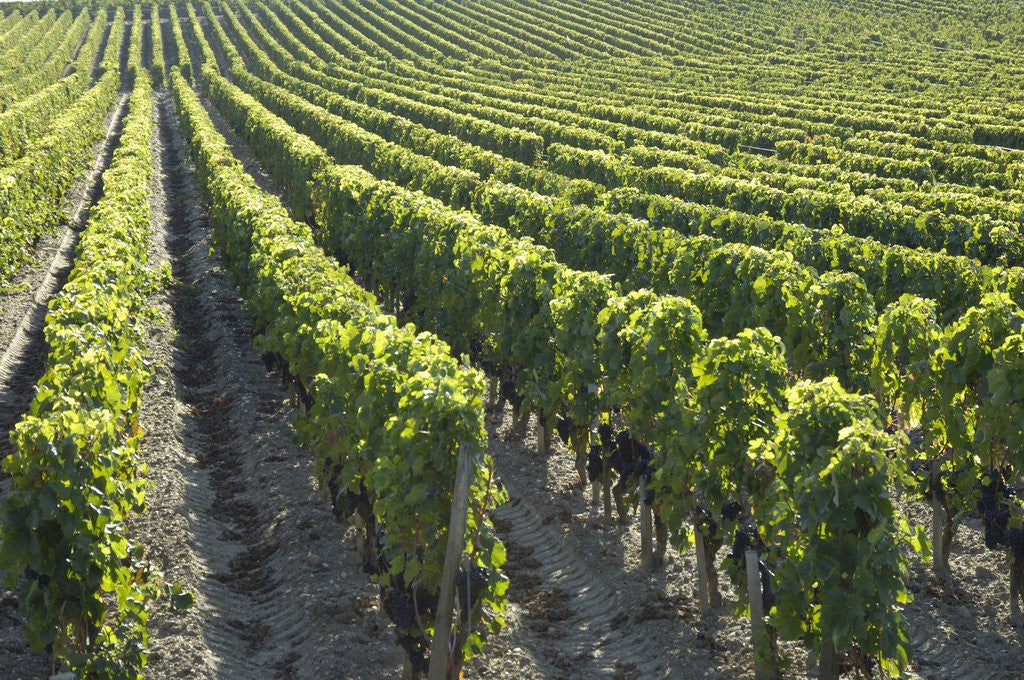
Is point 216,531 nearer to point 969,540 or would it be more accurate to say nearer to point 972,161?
point 969,540

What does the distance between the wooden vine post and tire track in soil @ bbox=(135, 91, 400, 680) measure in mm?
1437

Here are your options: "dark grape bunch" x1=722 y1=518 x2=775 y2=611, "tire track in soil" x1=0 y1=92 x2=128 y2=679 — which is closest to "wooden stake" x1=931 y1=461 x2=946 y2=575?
"dark grape bunch" x1=722 y1=518 x2=775 y2=611

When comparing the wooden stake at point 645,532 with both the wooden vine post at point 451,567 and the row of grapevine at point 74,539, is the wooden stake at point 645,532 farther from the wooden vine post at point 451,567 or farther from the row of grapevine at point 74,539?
the row of grapevine at point 74,539

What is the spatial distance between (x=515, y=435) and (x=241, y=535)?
4555 mm

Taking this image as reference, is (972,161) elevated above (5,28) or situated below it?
below

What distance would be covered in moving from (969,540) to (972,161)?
2314 centimetres

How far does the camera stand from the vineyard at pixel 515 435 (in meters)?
8.22

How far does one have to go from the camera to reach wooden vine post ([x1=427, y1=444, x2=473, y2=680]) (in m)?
7.97

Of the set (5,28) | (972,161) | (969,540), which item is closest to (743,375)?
(969,540)

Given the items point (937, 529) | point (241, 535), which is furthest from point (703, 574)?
point (241, 535)

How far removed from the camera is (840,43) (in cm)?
7619

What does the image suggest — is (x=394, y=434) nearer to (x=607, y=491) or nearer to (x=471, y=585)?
(x=471, y=585)

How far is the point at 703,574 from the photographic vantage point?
10.3 metres

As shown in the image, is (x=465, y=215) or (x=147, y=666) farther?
(x=465, y=215)
